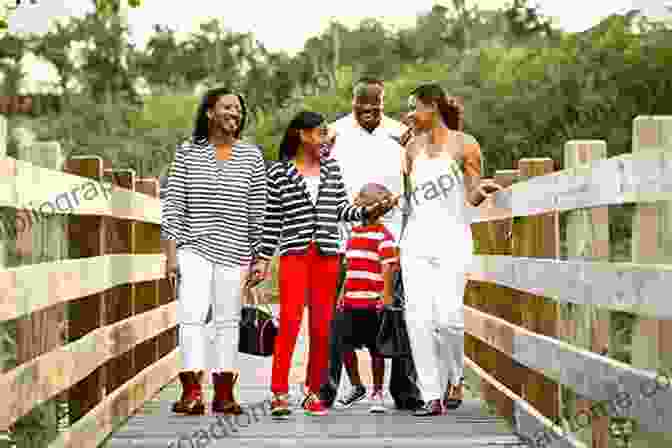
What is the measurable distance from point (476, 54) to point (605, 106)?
776 inches

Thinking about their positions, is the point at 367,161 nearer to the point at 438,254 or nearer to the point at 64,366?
the point at 438,254

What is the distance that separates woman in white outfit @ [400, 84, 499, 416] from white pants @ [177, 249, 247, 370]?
0.94 meters

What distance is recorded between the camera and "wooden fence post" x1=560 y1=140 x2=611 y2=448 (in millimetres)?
→ 6109

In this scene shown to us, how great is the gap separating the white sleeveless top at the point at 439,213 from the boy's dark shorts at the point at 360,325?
0.50m

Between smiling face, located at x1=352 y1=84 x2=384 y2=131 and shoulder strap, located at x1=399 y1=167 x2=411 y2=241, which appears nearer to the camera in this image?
shoulder strap, located at x1=399 y1=167 x2=411 y2=241

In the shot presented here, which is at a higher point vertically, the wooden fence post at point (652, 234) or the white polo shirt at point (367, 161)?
the white polo shirt at point (367, 161)

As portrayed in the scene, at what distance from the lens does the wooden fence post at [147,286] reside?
937 cm

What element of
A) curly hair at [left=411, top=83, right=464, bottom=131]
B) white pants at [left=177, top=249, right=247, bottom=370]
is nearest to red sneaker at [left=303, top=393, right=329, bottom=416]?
white pants at [left=177, top=249, right=247, bottom=370]

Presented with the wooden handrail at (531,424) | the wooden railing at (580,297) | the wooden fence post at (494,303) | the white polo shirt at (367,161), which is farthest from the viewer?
the white polo shirt at (367,161)

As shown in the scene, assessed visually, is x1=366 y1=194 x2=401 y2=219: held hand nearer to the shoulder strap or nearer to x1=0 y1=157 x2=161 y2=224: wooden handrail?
the shoulder strap

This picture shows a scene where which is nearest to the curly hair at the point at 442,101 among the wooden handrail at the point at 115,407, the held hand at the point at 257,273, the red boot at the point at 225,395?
the held hand at the point at 257,273

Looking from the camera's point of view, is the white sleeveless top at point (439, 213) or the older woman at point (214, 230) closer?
the older woman at point (214, 230)

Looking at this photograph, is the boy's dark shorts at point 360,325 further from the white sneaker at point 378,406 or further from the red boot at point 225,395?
the red boot at point 225,395

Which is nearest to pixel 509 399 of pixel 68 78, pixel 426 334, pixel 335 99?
pixel 426 334
